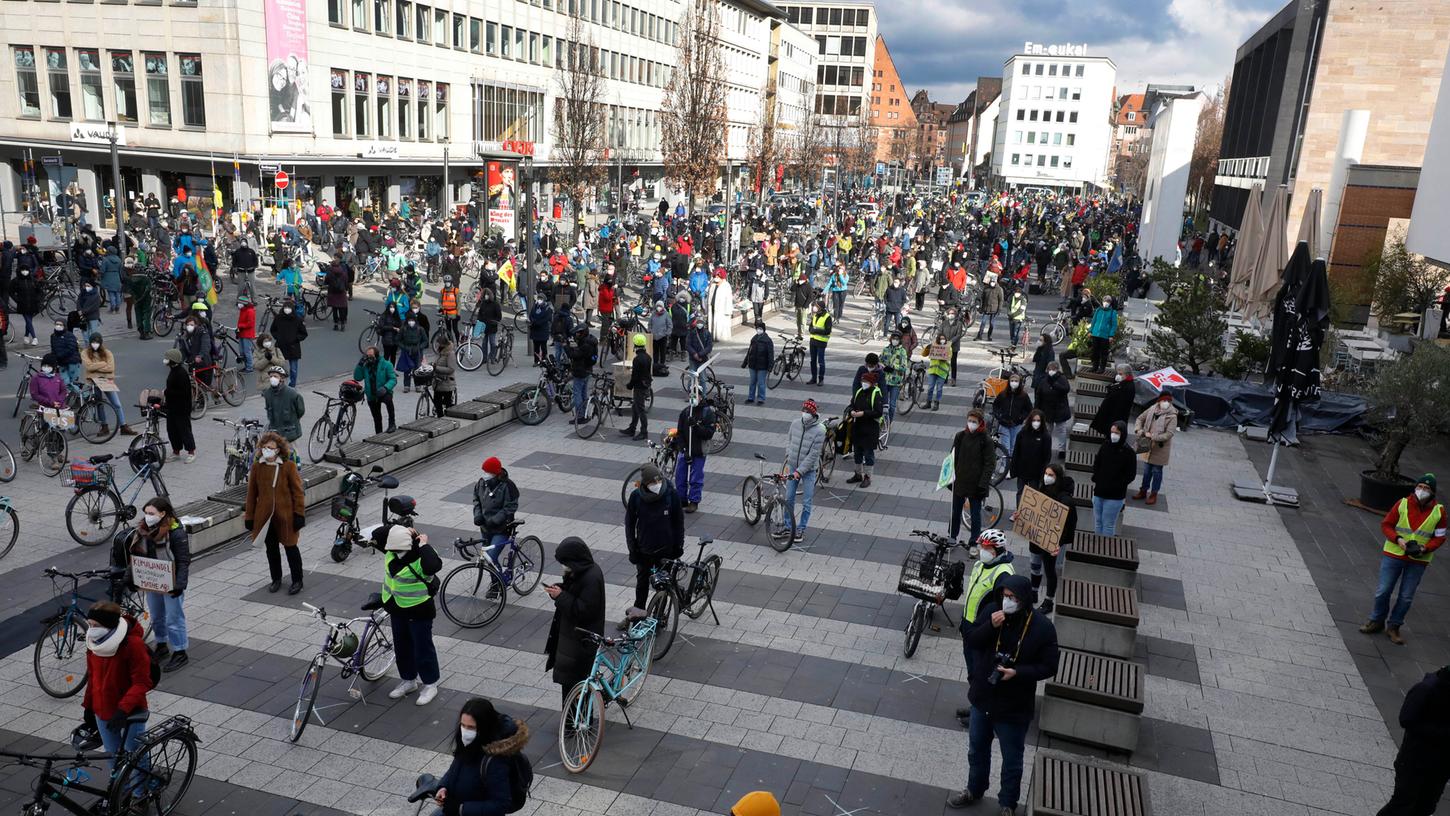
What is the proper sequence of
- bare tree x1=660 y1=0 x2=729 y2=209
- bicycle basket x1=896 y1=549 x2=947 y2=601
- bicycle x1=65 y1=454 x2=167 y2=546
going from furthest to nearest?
bare tree x1=660 y1=0 x2=729 y2=209, bicycle x1=65 y1=454 x2=167 y2=546, bicycle basket x1=896 y1=549 x2=947 y2=601

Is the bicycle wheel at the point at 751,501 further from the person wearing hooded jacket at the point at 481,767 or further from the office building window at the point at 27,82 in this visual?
the office building window at the point at 27,82

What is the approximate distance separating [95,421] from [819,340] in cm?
1259

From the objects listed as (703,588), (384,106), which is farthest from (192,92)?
(703,588)

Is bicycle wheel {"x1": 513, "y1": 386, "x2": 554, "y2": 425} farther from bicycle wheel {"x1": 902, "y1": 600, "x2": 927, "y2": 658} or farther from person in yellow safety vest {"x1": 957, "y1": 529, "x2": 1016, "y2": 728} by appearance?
person in yellow safety vest {"x1": 957, "y1": 529, "x2": 1016, "y2": 728}

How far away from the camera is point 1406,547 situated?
379 inches

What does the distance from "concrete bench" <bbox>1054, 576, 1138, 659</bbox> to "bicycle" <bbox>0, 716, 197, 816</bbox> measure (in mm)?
7181

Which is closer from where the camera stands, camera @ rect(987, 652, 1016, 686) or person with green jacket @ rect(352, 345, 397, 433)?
camera @ rect(987, 652, 1016, 686)

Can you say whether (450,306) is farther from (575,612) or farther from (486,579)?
(575,612)

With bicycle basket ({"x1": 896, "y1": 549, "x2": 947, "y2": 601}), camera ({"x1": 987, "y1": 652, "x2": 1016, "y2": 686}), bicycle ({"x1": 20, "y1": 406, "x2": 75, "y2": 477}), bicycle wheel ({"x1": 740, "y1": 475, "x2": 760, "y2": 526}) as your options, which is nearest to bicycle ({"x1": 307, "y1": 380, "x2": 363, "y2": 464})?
bicycle ({"x1": 20, "y1": 406, "x2": 75, "y2": 477})

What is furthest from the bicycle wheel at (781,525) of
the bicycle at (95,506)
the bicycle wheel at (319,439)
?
the bicycle at (95,506)

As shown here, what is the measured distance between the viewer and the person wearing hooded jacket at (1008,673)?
21.7 feet

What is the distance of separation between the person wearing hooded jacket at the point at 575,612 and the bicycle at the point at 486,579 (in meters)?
2.46

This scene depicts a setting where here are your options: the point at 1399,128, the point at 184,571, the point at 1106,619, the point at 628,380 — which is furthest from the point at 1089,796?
the point at 1399,128

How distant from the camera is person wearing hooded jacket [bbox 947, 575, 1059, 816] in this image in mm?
6609
